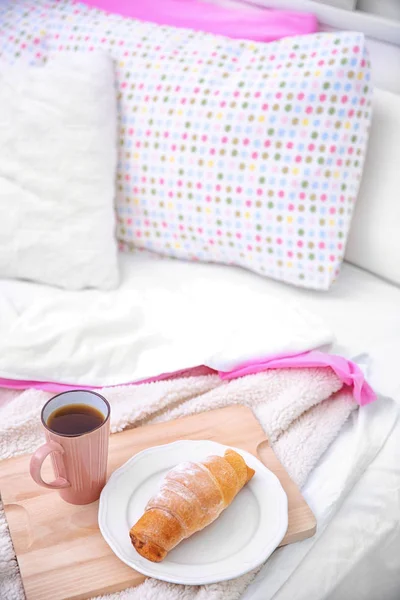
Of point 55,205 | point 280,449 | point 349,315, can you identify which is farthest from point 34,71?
point 280,449

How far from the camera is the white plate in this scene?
2.24 feet

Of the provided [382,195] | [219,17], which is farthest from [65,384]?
[219,17]

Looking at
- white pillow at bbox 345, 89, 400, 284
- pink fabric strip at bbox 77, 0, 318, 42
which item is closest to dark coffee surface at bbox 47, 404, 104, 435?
white pillow at bbox 345, 89, 400, 284

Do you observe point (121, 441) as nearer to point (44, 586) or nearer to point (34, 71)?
point (44, 586)

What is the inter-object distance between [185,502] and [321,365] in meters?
0.36

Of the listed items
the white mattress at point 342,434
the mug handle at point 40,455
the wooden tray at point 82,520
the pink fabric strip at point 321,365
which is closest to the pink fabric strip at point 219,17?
the white mattress at point 342,434

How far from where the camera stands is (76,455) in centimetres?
70

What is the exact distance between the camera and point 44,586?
674mm

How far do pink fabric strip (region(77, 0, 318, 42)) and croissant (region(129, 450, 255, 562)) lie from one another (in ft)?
2.85

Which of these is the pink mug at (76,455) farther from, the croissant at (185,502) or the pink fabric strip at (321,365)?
the pink fabric strip at (321,365)

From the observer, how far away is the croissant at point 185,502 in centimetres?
67

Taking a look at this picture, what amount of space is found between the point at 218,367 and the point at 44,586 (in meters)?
0.41

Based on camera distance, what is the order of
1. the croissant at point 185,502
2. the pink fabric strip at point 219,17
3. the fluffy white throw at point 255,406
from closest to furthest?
1. the croissant at point 185,502
2. the fluffy white throw at point 255,406
3. the pink fabric strip at point 219,17

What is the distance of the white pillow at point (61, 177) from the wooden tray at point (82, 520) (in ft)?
1.34
